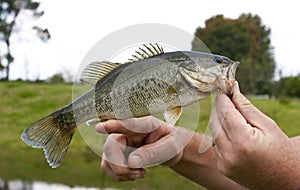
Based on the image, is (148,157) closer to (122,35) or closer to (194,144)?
(194,144)

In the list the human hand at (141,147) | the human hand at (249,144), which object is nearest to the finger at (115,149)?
the human hand at (141,147)

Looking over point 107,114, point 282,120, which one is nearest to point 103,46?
point 107,114

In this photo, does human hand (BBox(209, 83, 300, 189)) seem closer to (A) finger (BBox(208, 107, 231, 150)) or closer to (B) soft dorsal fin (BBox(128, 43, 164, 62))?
(A) finger (BBox(208, 107, 231, 150))

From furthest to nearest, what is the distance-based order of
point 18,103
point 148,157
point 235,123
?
point 18,103 → point 148,157 → point 235,123

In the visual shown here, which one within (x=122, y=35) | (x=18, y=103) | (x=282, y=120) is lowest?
(x=18, y=103)

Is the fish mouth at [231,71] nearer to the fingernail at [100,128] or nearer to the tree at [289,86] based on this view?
the fingernail at [100,128]

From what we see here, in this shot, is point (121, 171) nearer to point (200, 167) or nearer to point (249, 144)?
point (200, 167)
